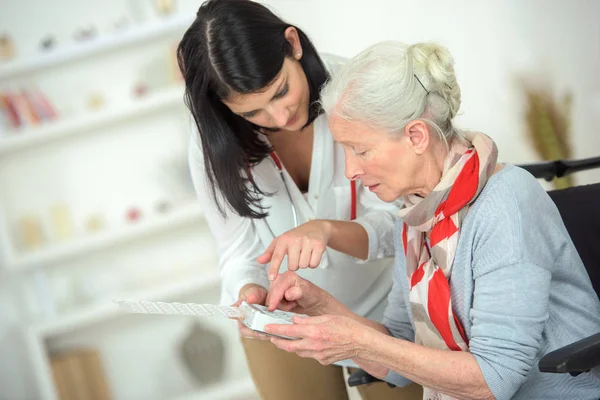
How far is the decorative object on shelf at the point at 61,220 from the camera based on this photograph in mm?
3846

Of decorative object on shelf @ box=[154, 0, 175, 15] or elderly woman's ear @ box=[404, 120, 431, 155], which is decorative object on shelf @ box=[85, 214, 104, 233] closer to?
decorative object on shelf @ box=[154, 0, 175, 15]

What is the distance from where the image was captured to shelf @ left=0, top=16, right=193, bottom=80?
3.65 meters

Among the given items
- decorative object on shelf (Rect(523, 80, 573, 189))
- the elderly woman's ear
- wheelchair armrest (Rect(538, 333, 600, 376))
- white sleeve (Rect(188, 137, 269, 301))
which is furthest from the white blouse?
decorative object on shelf (Rect(523, 80, 573, 189))

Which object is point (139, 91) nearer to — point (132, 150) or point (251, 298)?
point (132, 150)

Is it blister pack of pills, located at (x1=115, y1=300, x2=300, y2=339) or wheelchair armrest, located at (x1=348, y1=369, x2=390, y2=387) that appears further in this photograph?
wheelchair armrest, located at (x1=348, y1=369, x2=390, y2=387)

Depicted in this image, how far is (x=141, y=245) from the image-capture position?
4.02 meters

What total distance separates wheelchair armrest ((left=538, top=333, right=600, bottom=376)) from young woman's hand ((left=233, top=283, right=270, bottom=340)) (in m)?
0.57

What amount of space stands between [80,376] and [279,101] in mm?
2626

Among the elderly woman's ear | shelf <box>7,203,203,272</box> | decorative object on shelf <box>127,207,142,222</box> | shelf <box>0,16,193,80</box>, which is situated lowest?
shelf <box>7,203,203,272</box>

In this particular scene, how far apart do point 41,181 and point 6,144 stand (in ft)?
1.13

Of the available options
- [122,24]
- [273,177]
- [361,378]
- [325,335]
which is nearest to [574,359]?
[325,335]

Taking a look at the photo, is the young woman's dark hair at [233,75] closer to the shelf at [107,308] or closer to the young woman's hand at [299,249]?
the young woman's hand at [299,249]

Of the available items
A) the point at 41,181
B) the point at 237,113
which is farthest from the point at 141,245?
the point at 237,113

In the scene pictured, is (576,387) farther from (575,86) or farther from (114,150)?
(114,150)
